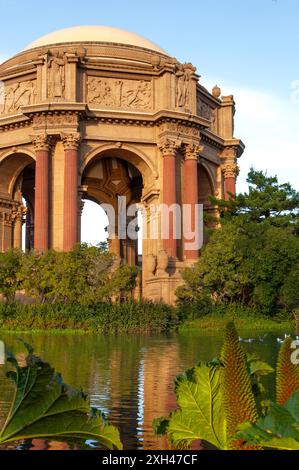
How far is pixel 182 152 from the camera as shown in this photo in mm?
42719

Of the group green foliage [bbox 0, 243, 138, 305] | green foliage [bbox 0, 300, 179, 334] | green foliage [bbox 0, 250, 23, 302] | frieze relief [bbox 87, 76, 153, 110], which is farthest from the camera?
Answer: frieze relief [bbox 87, 76, 153, 110]

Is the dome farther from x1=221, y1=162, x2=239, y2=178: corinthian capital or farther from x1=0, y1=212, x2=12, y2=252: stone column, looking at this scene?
x1=0, y1=212, x2=12, y2=252: stone column

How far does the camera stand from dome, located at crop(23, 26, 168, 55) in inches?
1769

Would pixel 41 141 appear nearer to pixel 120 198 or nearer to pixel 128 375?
pixel 120 198

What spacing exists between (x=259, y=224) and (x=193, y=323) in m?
7.15

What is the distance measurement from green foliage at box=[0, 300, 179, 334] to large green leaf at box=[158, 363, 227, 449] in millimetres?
25583

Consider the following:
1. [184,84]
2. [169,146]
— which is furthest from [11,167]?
[184,84]

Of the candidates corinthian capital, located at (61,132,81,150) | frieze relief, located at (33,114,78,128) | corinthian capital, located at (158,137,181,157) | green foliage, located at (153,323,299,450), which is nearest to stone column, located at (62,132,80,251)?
corinthian capital, located at (61,132,81,150)

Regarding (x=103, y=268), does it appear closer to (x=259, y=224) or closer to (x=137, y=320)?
(x=137, y=320)

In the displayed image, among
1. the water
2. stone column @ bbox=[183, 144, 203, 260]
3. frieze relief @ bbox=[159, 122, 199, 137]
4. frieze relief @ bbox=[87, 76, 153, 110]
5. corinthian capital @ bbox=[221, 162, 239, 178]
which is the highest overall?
frieze relief @ bbox=[87, 76, 153, 110]

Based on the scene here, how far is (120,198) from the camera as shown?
5653cm

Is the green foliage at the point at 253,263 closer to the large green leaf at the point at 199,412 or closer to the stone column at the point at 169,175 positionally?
the stone column at the point at 169,175
